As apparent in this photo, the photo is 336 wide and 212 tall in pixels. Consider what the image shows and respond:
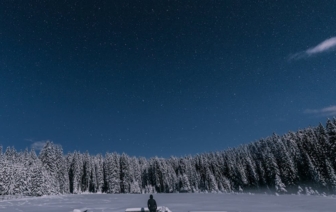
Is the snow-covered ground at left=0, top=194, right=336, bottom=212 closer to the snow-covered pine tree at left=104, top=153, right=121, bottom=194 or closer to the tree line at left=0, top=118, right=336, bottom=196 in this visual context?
the tree line at left=0, top=118, right=336, bottom=196

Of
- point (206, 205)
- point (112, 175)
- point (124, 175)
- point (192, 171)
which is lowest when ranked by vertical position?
point (206, 205)

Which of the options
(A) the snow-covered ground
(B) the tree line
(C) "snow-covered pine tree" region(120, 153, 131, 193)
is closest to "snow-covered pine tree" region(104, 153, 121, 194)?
(B) the tree line

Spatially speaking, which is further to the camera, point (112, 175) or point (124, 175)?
point (124, 175)

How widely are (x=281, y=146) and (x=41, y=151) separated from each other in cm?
8623

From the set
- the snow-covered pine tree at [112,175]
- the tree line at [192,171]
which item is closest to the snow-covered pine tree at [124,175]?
the tree line at [192,171]

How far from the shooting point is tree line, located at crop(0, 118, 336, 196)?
65.1 meters

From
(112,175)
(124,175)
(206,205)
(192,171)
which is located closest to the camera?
(206,205)

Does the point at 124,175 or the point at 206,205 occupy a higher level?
the point at 124,175

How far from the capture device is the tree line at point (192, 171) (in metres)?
65.1

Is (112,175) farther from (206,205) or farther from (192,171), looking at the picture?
(206,205)

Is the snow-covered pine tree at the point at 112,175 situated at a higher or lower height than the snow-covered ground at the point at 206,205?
higher

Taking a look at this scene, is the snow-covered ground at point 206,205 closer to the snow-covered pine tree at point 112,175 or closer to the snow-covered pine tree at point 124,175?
the snow-covered pine tree at point 112,175

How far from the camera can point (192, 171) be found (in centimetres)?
11800

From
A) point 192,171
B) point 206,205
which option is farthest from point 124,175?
point 206,205
